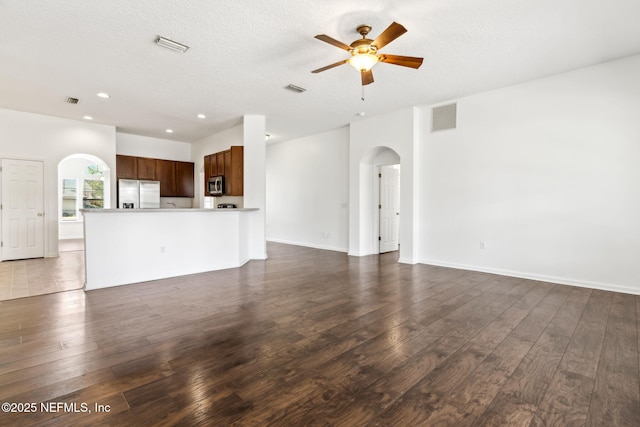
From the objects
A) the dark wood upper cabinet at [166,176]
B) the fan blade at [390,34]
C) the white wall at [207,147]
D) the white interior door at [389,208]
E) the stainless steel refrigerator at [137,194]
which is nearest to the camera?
the fan blade at [390,34]

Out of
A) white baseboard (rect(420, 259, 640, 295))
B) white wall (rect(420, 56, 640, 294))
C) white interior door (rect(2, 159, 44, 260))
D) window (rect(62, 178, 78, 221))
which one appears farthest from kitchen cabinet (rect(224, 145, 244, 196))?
window (rect(62, 178, 78, 221))

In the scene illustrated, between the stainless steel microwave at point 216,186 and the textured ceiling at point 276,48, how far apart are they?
175 cm

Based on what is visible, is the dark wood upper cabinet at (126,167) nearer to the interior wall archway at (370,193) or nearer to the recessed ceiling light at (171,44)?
the recessed ceiling light at (171,44)

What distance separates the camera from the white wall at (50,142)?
6152 millimetres

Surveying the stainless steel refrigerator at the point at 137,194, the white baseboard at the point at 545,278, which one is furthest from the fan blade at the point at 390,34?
the stainless steel refrigerator at the point at 137,194

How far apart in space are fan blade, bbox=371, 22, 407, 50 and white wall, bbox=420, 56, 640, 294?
3103mm

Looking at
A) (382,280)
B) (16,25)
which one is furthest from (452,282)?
(16,25)

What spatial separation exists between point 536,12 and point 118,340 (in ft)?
16.6

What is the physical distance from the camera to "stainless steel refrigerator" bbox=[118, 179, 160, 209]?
7.57 meters

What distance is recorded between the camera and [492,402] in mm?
1788

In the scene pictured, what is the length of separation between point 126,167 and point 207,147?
2.09 metres

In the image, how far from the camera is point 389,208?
25.0ft

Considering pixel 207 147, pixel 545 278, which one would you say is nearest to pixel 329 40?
pixel 545 278

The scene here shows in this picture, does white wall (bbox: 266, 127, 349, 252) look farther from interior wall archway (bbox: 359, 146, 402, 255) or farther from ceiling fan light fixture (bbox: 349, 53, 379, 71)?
ceiling fan light fixture (bbox: 349, 53, 379, 71)
